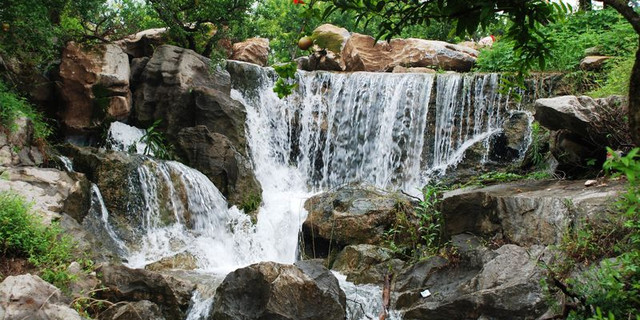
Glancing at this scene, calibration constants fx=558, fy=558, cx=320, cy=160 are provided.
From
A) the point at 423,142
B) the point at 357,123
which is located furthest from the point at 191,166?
the point at 423,142

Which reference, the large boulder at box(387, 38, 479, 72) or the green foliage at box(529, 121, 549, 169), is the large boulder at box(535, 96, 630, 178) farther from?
the large boulder at box(387, 38, 479, 72)

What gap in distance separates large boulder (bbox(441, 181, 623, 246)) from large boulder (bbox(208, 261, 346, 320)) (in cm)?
228

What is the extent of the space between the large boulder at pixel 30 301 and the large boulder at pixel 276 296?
5.21ft

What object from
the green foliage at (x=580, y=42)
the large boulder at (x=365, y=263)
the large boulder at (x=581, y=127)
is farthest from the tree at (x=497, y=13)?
the green foliage at (x=580, y=42)

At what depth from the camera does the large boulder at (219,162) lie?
10.7 metres

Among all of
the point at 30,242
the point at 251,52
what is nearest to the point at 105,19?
the point at 251,52

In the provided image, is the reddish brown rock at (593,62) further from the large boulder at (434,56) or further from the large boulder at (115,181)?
the large boulder at (115,181)

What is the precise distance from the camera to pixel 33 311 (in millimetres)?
4918

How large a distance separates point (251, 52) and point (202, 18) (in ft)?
11.9

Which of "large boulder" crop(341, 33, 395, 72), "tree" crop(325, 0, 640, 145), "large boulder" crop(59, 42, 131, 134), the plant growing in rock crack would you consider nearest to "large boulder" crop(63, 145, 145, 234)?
"large boulder" crop(59, 42, 131, 134)

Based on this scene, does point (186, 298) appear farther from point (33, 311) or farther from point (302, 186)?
point (302, 186)

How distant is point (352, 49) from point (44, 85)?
822 cm

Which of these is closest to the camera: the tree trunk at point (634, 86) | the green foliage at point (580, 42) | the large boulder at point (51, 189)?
the tree trunk at point (634, 86)

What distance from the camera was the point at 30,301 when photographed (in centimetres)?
498
